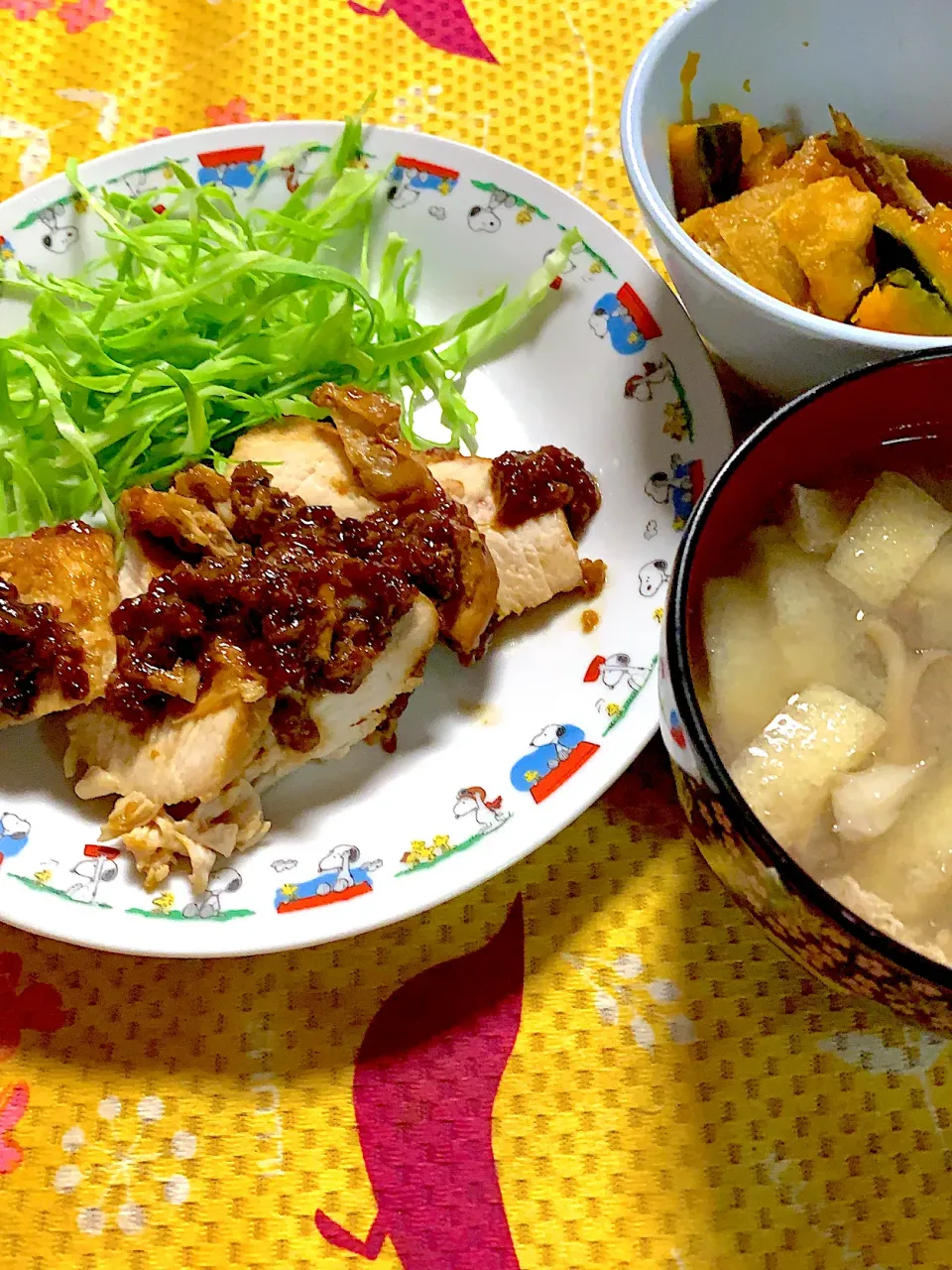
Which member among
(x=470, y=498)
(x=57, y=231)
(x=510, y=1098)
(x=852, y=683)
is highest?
(x=57, y=231)

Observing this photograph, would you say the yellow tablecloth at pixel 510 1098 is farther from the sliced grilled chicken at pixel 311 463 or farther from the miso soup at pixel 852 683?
the sliced grilled chicken at pixel 311 463

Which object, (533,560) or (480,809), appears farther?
→ (533,560)

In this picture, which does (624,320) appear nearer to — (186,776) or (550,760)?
(550,760)

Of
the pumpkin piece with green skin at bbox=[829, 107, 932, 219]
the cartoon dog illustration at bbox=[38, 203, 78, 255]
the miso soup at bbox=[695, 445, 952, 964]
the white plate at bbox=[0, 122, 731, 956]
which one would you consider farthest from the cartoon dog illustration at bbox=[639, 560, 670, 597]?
the cartoon dog illustration at bbox=[38, 203, 78, 255]

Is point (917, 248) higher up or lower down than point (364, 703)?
higher up

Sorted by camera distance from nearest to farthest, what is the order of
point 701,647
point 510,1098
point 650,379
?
point 701,647 < point 510,1098 < point 650,379

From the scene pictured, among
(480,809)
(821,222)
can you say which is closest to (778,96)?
(821,222)

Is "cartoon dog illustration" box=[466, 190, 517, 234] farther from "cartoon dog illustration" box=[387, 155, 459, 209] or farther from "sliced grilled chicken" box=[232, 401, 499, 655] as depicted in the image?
"sliced grilled chicken" box=[232, 401, 499, 655]

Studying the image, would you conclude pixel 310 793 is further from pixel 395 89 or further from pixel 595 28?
pixel 595 28

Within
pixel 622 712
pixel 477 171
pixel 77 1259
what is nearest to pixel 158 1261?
pixel 77 1259
